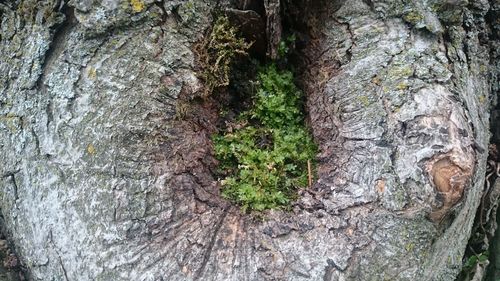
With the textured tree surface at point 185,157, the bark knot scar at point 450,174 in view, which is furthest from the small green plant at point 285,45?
the bark knot scar at point 450,174

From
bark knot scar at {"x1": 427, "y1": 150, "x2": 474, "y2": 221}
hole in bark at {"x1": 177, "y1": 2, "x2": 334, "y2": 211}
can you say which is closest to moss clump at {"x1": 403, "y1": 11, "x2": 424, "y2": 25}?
hole in bark at {"x1": 177, "y1": 2, "x2": 334, "y2": 211}

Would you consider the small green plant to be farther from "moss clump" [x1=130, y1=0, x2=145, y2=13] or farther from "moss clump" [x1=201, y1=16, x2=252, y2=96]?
"moss clump" [x1=130, y1=0, x2=145, y2=13]

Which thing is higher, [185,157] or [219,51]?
[219,51]

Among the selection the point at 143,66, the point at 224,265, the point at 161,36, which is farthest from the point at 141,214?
the point at 161,36

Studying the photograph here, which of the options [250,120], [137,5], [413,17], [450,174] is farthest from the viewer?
[250,120]

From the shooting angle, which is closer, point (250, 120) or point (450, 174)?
point (450, 174)

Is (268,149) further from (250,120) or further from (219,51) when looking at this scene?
(219,51)

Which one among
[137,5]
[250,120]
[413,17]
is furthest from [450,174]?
[137,5]

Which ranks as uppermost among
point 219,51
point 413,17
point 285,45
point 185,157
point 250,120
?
point 413,17
